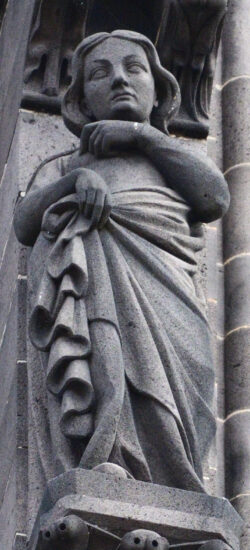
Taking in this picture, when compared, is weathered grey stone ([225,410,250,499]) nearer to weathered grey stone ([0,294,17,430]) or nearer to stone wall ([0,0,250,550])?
Result: stone wall ([0,0,250,550])

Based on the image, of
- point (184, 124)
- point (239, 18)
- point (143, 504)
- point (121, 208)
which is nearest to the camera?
point (143, 504)

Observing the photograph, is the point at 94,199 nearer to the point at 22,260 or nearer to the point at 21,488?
the point at 22,260

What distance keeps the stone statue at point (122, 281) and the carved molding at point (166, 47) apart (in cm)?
43

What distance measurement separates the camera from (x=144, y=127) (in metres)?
8.27

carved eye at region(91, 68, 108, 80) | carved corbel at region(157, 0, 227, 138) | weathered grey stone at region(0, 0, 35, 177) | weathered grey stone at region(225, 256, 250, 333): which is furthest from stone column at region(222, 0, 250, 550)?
carved eye at region(91, 68, 108, 80)

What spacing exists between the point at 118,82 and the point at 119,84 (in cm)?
1

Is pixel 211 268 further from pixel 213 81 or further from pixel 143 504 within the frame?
pixel 143 504

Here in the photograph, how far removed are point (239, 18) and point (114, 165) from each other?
1.86 m

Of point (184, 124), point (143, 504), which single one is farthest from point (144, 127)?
point (143, 504)

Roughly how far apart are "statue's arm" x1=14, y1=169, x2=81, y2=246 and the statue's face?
1.13ft

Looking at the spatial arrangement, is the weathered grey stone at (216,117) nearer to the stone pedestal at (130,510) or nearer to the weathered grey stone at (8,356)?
the weathered grey stone at (8,356)

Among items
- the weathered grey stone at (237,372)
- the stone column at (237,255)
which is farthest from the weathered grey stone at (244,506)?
the weathered grey stone at (237,372)

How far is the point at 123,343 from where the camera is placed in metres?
7.77

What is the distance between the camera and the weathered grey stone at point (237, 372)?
894 centimetres
